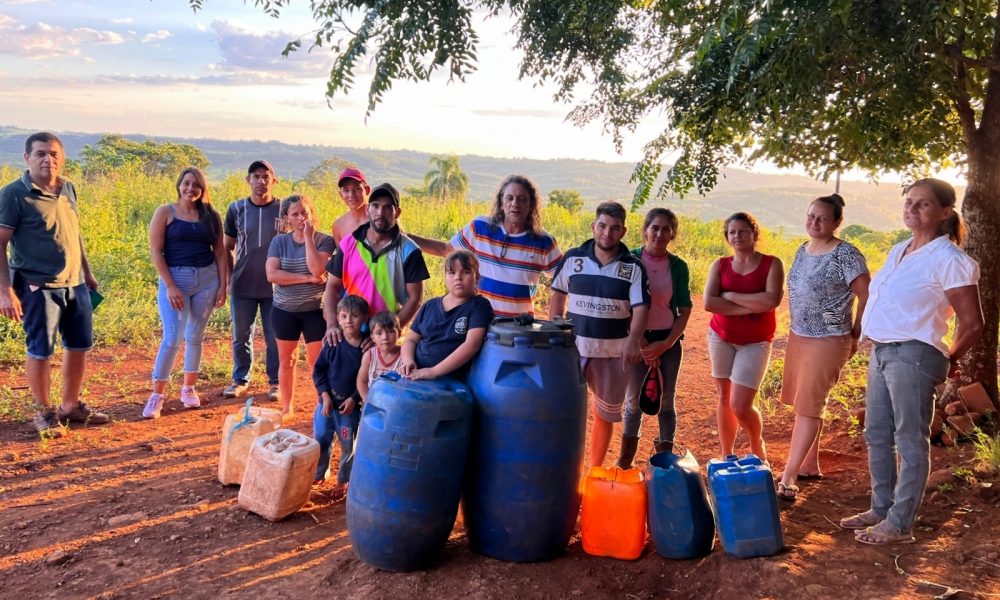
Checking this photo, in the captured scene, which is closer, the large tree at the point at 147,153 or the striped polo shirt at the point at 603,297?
the striped polo shirt at the point at 603,297

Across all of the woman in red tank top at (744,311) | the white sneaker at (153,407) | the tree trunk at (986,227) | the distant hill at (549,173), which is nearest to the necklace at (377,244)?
the woman in red tank top at (744,311)

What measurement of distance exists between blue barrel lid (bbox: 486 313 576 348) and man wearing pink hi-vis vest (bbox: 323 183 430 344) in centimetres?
88

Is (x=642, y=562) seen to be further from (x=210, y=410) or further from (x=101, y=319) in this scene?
(x=101, y=319)

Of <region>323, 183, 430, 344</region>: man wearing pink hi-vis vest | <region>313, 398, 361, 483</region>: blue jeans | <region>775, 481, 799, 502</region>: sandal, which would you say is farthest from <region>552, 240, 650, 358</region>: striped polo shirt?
<region>313, 398, 361, 483</region>: blue jeans

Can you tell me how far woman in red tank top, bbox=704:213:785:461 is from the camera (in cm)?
421

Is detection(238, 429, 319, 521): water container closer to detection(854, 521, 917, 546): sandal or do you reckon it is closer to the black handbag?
the black handbag

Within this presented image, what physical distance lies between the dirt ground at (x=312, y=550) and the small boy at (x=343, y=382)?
1.13 feet

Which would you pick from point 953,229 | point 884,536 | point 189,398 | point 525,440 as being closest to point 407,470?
point 525,440

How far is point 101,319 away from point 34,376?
315 cm

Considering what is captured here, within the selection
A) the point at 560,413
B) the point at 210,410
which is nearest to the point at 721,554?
the point at 560,413

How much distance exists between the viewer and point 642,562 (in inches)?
140

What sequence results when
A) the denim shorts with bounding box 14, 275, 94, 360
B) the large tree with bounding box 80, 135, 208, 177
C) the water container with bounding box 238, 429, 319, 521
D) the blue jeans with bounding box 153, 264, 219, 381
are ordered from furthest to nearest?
1. the large tree with bounding box 80, 135, 208, 177
2. the blue jeans with bounding box 153, 264, 219, 381
3. the denim shorts with bounding box 14, 275, 94, 360
4. the water container with bounding box 238, 429, 319, 521

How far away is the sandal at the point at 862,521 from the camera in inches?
146

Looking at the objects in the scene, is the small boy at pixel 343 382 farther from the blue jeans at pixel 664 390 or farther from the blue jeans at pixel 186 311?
the blue jeans at pixel 186 311
